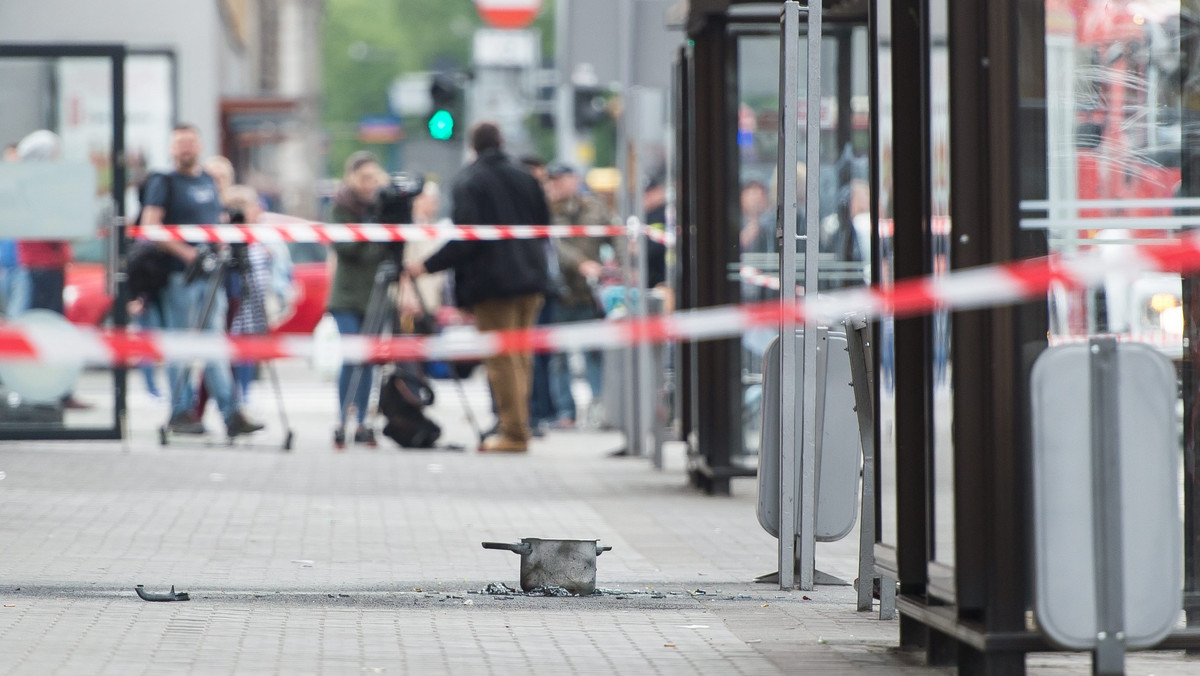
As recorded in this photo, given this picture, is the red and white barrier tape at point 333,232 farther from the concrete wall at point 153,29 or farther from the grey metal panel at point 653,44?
the concrete wall at point 153,29

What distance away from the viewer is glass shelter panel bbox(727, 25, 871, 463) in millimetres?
10039

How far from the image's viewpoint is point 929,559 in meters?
5.30

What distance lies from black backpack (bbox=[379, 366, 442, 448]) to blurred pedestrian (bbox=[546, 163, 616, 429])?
85.0 inches

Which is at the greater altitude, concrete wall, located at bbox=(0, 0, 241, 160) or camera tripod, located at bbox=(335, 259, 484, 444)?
concrete wall, located at bbox=(0, 0, 241, 160)

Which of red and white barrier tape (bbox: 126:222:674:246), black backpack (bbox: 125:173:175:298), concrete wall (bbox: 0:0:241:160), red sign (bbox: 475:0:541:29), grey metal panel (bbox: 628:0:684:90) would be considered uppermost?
red sign (bbox: 475:0:541:29)

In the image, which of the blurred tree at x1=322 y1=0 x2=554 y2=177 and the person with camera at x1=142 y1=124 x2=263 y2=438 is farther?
the blurred tree at x1=322 y1=0 x2=554 y2=177

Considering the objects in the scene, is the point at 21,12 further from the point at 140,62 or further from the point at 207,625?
the point at 207,625

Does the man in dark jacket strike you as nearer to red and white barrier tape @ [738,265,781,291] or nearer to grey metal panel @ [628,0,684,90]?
grey metal panel @ [628,0,684,90]

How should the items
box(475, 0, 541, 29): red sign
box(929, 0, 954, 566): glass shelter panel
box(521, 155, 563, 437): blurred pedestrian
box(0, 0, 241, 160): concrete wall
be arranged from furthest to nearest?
box(475, 0, 541, 29): red sign → box(0, 0, 241, 160): concrete wall → box(521, 155, 563, 437): blurred pedestrian → box(929, 0, 954, 566): glass shelter panel

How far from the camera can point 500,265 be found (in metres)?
13.1

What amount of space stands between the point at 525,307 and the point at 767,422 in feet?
20.5

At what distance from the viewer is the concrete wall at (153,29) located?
2372 cm

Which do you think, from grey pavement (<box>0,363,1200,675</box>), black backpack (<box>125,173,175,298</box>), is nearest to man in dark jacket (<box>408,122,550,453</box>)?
grey pavement (<box>0,363,1200,675</box>)

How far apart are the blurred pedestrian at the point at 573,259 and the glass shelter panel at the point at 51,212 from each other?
159 inches
